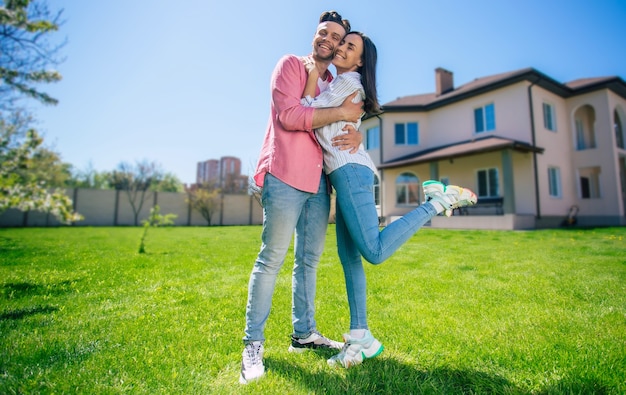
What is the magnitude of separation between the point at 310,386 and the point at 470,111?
18338 mm

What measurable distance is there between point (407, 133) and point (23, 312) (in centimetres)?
1919

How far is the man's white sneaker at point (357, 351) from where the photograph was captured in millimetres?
1688

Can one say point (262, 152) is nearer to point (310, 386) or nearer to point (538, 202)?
point (310, 386)

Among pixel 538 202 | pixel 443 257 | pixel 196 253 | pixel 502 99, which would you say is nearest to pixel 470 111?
pixel 502 99

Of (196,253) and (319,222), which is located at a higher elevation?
(319,222)

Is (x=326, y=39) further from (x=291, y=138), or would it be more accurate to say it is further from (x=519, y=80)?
(x=519, y=80)

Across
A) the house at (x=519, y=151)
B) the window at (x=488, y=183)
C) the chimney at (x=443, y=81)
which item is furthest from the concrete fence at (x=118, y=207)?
the window at (x=488, y=183)

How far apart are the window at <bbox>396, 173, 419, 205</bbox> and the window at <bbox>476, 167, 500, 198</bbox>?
3.28m

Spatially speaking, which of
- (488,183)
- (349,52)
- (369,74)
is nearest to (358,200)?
(369,74)

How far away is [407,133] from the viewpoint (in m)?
19.3

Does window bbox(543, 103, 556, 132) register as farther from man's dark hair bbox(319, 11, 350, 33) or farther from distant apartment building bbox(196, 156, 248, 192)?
distant apartment building bbox(196, 156, 248, 192)

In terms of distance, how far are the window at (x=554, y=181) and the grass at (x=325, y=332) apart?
13530mm

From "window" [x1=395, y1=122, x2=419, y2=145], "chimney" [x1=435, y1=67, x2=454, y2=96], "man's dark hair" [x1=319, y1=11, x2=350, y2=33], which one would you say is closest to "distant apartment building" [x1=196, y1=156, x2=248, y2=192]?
"window" [x1=395, y1=122, x2=419, y2=145]

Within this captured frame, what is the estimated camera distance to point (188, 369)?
1.64 m
